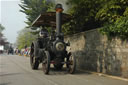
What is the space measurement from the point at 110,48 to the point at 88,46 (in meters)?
1.97

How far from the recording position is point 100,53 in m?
9.27

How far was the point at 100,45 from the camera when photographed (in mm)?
9312

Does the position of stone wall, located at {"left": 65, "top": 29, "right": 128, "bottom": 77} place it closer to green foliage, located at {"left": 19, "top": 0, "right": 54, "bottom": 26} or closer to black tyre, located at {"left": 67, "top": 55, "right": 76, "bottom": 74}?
black tyre, located at {"left": 67, "top": 55, "right": 76, "bottom": 74}

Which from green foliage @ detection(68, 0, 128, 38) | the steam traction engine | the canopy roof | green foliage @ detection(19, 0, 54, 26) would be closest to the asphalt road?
the steam traction engine

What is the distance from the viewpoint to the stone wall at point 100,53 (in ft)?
25.6

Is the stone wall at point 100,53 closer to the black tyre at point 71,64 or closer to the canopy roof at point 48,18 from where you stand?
the black tyre at point 71,64

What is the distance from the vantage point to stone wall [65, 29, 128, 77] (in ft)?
25.6

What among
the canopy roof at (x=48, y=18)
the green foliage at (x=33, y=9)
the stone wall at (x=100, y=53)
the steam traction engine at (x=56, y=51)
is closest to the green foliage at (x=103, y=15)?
the stone wall at (x=100, y=53)

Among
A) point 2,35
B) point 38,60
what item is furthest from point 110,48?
point 2,35

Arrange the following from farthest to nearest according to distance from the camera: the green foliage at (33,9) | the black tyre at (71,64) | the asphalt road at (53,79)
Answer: the green foliage at (33,9), the black tyre at (71,64), the asphalt road at (53,79)

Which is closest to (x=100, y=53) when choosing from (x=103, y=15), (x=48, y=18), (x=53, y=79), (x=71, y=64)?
(x=71, y=64)

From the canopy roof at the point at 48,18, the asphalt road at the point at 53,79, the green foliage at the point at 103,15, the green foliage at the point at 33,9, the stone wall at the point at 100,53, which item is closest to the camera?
the asphalt road at the point at 53,79

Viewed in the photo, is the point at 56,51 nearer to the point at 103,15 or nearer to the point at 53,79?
the point at 53,79

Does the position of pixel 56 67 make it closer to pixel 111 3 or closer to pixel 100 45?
pixel 100 45
